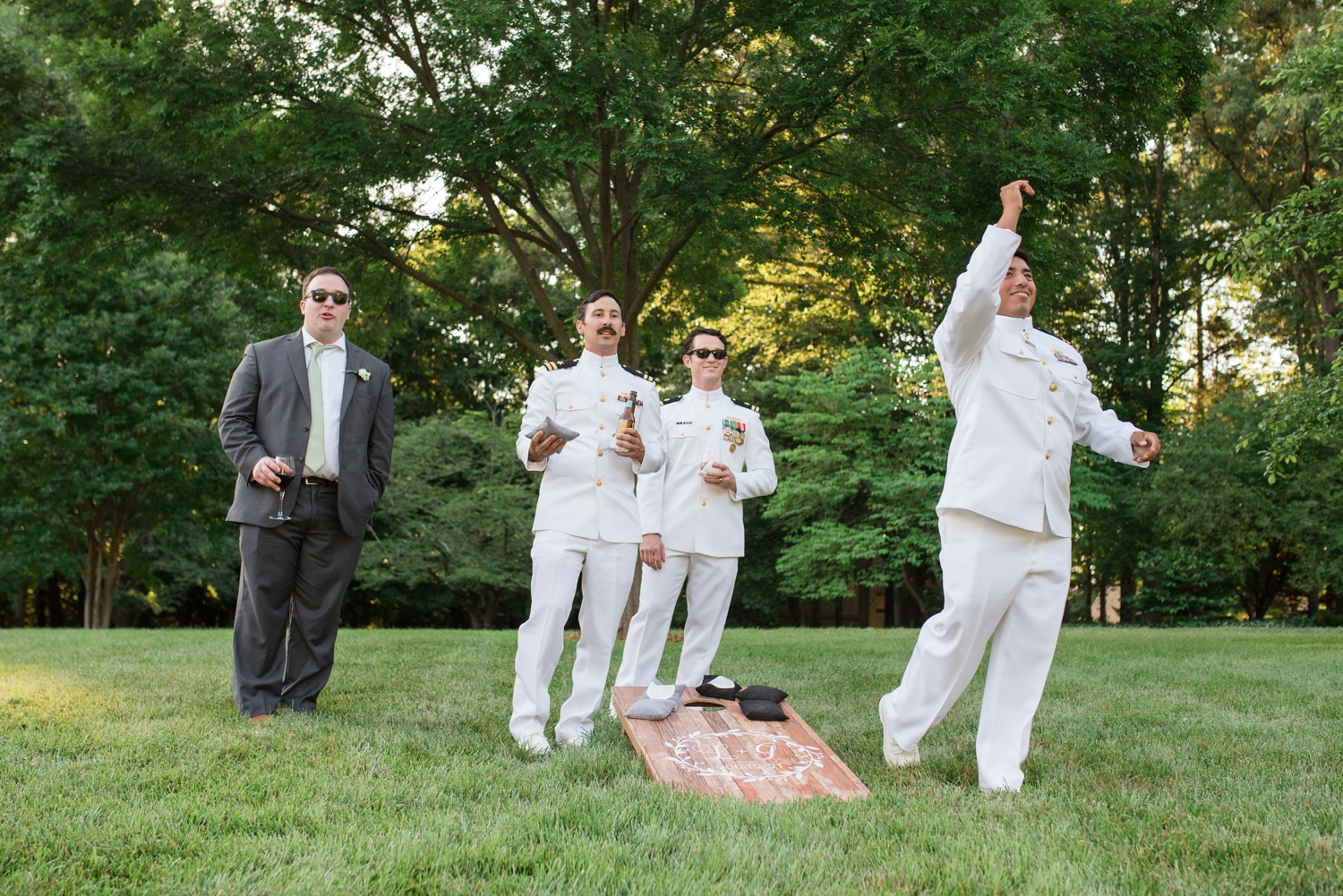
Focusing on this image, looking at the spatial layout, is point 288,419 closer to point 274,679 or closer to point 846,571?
point 274,679

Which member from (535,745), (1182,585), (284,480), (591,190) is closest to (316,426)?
(284,480)

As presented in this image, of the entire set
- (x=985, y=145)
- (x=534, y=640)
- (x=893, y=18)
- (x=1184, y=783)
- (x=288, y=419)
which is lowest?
(x=1184, y=783)

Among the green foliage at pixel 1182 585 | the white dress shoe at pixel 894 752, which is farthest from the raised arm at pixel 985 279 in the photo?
the green foliage at pixel 1182 585

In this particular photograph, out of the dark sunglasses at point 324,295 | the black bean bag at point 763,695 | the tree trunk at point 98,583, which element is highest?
the dark sunglasses at point 324,295

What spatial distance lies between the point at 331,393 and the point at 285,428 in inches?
12.7

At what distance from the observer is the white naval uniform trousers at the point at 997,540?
4.27 m

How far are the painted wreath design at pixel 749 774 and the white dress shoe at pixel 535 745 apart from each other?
1.98 feet

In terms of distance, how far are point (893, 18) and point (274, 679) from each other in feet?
22.4

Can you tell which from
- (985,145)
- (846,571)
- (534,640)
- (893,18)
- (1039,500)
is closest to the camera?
(1039,500)

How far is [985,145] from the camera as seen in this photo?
9.11 m

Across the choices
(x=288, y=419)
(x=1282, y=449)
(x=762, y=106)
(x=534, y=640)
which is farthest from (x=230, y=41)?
(x=1282, y=449)

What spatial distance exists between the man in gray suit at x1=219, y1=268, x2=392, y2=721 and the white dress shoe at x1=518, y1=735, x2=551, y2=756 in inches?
58.2

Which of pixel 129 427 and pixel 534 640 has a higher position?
pixel 129 427

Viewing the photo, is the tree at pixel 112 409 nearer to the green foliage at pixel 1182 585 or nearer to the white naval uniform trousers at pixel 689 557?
the white naval uniform trousers at pixel 689 557
